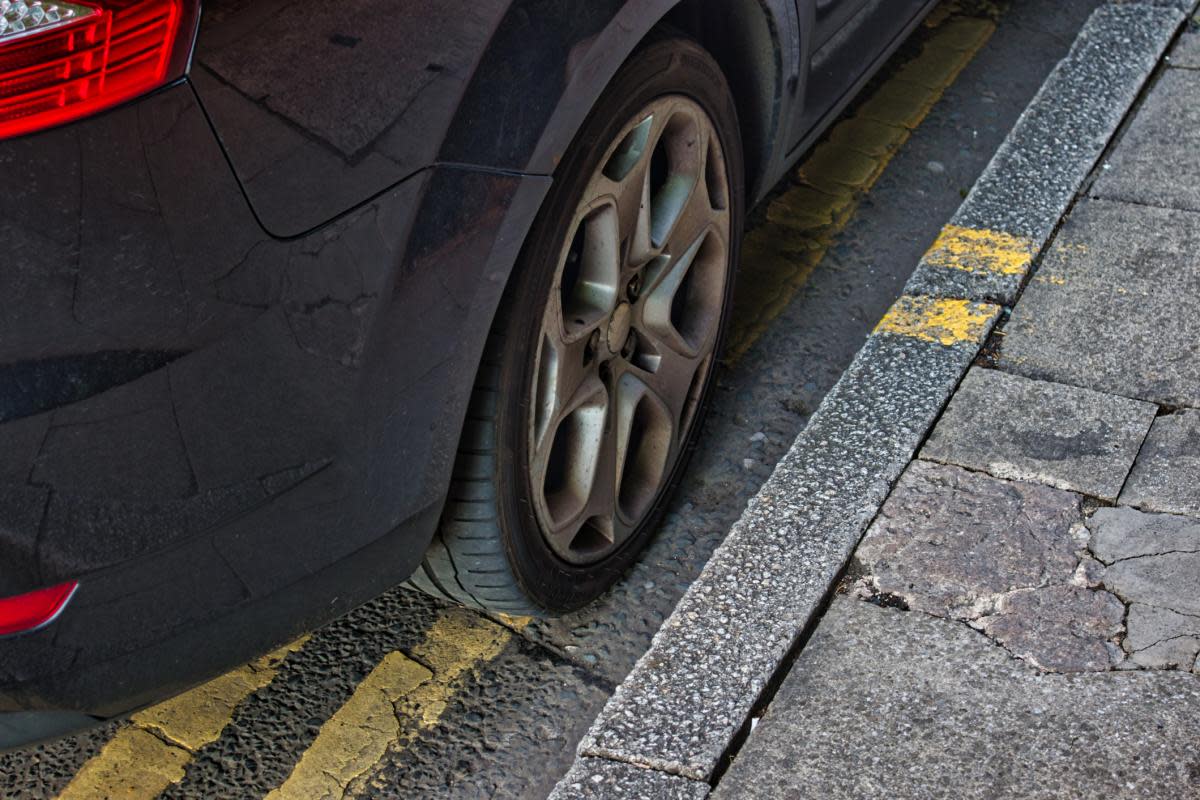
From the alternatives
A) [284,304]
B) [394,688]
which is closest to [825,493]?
[394,688]

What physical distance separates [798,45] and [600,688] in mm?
1311

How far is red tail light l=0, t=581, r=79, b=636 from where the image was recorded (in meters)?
1.53

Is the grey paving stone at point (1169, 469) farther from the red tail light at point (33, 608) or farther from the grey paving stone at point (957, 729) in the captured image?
the red tail light at point (33, 608)

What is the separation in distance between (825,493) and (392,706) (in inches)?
36.0

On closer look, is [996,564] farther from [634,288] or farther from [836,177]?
[836,177]

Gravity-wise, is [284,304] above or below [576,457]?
above

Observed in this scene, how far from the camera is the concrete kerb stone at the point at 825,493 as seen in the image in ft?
7.02

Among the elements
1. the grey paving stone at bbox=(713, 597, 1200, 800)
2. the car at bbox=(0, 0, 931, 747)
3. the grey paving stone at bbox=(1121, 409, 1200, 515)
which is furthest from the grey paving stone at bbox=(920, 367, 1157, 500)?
the car at bbox=(0, 0, 931, 747)

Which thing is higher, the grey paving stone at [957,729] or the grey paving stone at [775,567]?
the grey paving stone at [775,567]

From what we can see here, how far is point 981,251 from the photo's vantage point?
321 cm

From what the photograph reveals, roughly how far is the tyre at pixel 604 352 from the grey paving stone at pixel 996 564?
0.46 meters

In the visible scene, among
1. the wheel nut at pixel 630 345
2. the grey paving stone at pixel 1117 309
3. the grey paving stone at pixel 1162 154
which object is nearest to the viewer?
the wheel nut at pixel 630 345

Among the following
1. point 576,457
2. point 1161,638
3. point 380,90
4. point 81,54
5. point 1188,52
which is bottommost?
point 1161,638

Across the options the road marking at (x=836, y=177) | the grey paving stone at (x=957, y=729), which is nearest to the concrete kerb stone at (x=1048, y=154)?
the road marking at (x=836, y=177)
